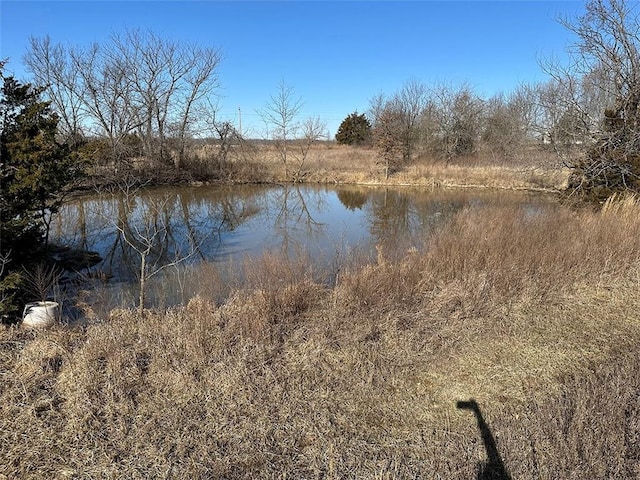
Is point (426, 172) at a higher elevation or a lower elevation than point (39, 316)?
higher

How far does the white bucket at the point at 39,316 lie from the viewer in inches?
194

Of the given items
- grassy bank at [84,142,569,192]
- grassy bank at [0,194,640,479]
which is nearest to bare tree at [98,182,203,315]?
grassy bank at [0,194,640,479]

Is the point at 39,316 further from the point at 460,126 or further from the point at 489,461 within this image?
the point at 460,126

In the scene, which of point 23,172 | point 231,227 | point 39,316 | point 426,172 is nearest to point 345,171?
point 426,172

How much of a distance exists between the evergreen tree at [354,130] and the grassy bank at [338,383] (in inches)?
1574

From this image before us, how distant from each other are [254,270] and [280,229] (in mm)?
7258

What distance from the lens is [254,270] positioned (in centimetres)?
605

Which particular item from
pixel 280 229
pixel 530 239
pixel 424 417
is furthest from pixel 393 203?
pixel 424 417

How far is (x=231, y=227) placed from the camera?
14.0 m

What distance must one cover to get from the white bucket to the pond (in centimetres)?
82

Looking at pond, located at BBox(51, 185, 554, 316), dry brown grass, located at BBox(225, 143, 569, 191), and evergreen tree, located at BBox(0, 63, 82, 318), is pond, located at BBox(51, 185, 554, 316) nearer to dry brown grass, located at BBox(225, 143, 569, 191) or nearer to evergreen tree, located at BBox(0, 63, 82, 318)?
evergreen tree, located at BBox(0, 63, 82, 318)

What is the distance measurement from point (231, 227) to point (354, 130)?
3427 cm

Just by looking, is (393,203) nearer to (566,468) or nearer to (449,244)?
(449,244)

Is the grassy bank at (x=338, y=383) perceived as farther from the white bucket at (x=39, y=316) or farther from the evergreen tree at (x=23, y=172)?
the evergreen tree at (x=23, y=172)
